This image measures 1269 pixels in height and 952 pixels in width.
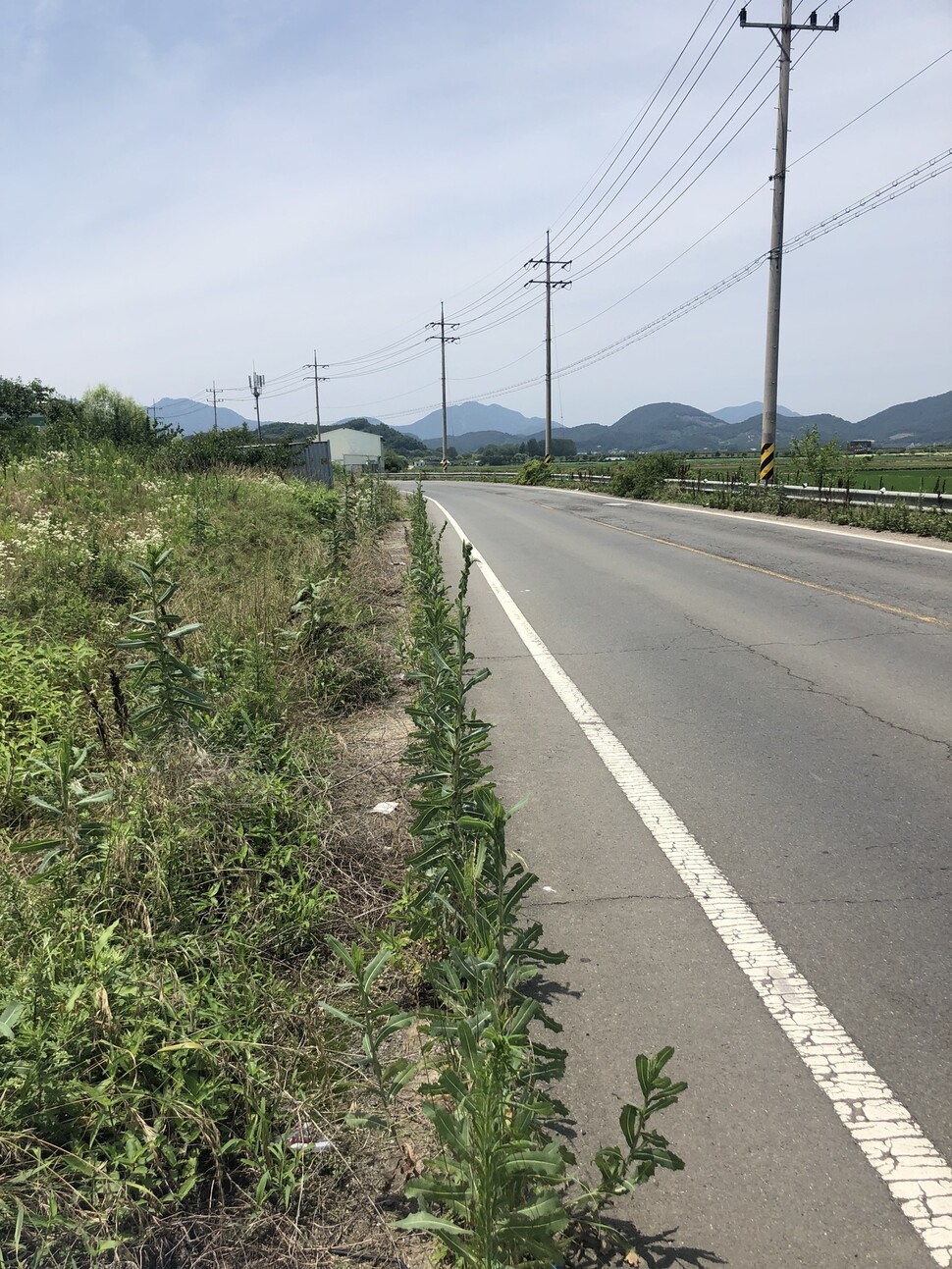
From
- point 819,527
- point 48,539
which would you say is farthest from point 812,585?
point 48,539

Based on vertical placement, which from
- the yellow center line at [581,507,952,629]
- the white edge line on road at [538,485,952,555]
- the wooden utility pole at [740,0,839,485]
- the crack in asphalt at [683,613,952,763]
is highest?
the wooden utility pole at [740,0,839,485]

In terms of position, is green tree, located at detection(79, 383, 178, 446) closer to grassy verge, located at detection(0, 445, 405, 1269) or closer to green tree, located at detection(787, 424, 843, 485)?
grassy verge, located at detection(0, 445, 405, 1269)

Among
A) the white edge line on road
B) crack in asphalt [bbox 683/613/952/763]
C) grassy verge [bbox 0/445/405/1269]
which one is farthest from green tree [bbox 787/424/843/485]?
grassy verge [bbox 0/445/405/1269]

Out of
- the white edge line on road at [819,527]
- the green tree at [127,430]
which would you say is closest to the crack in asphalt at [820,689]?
the white edge line on road at [819,527]

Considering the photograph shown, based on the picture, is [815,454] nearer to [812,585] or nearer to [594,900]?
[812,585]

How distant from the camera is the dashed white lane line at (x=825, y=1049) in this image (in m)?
2.16

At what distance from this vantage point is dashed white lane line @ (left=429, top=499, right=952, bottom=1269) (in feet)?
7.09

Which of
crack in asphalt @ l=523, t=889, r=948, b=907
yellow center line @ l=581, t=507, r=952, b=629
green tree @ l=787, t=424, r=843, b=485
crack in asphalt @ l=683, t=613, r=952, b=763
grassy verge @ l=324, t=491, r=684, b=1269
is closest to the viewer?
grassy verge @ l=324, t=491, r=684, b=1269

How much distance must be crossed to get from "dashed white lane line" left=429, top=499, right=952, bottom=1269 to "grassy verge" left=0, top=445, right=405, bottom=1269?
1469mm

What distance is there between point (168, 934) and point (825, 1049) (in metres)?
2.23

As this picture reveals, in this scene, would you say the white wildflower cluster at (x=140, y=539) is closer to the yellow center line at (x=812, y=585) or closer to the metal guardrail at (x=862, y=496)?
the yellow center line at (x=812, y=585)

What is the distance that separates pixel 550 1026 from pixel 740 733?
3.64 m

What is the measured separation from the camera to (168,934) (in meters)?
2.91

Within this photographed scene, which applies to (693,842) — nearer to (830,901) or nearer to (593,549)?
(830,901)
